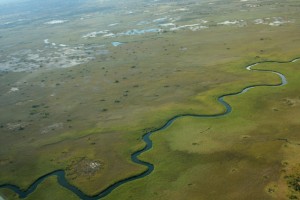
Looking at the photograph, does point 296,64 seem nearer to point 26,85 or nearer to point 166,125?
point 166,125

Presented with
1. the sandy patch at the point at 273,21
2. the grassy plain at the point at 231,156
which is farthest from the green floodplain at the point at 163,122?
the sandy patch at the point at 273,21

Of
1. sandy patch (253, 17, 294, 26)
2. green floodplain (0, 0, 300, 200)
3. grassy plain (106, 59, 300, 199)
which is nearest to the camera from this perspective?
grassy plain (106, 59, 300, 199)

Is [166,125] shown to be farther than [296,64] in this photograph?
No

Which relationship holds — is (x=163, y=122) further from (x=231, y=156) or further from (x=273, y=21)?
(x=273, y=21)

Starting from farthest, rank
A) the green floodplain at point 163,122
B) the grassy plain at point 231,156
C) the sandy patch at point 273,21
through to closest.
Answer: the sandy patch at point 273,21 → the green floodplain at point 163,122 → the grassy plain at point 231,156

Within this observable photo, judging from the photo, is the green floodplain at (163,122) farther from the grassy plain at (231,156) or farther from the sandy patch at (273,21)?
the sandy patch at (273,21)

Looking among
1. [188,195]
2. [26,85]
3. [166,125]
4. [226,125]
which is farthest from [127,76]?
[188,195]

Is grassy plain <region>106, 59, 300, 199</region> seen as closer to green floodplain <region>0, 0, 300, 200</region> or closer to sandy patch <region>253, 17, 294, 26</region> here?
green floodplain <region>0, 0, 300, 200</region>

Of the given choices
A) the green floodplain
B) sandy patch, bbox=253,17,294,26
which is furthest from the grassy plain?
sandy patch, bbox=253,17,294,26
